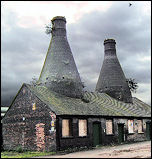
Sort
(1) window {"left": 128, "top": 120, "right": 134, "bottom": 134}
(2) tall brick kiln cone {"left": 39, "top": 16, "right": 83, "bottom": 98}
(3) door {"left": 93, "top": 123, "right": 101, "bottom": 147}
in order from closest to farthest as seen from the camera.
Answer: (3) door {"left": 93, "top": 123, "right": 101, "bottom": 147}, (2) tall brick kiln cone {"left": 39, "top": 16, "right": 83, "bottom": 98}, (1) window {"left": 128, "top": 120, "right": 134, "bottom": 134}

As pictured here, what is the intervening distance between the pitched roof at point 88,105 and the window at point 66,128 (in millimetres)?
776

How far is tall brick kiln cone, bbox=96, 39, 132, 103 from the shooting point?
33.4 m

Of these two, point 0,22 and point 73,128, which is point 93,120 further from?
point 0,22

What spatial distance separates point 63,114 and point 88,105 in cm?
549

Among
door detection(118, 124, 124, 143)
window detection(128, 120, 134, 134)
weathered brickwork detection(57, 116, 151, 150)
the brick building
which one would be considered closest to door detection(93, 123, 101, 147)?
the brick building

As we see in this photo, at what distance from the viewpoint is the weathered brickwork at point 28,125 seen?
20281 millimetres

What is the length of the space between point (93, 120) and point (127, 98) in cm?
1166

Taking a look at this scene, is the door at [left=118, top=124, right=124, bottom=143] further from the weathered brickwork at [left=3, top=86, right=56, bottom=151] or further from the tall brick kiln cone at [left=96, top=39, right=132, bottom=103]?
the weathered brickwork at [left=3, top=86, right=56, bottom=151]

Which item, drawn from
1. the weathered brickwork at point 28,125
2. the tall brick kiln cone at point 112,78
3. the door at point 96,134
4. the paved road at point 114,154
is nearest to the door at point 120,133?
the door at point 96,134

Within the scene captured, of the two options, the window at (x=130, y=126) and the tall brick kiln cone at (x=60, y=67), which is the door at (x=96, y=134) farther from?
the window at (x=130, y=126)

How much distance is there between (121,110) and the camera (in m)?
28.4

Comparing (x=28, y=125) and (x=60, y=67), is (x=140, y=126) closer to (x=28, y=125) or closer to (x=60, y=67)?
(x=60, y=67)

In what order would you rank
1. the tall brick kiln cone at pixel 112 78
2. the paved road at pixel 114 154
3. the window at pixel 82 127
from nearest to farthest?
the paved road at pixel 114 154, the window at pixel 82 127, the tall brick kiln cone at pixel 112 78

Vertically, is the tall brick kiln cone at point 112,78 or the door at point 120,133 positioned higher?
the tall brick kiln cone at point 112,78
